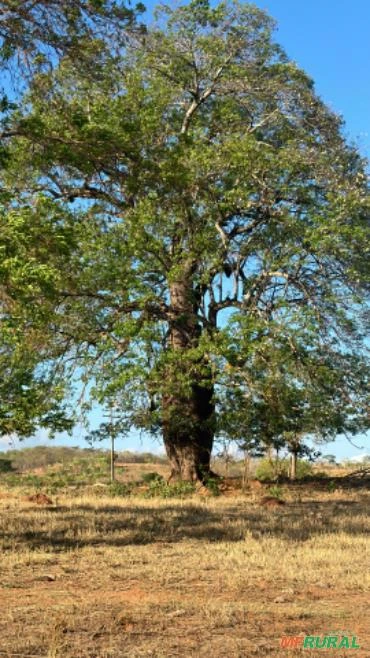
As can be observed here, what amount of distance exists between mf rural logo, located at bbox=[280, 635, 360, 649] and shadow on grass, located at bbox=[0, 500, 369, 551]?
4993mm

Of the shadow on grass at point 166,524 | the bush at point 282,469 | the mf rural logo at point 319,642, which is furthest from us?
the bush at point 282,469

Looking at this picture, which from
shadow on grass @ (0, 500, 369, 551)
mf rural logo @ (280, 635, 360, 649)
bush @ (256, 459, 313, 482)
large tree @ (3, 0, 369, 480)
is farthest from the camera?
bush @ (256, 459, 313, 482)

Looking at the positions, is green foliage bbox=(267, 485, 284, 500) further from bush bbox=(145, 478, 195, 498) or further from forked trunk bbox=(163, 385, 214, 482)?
bush bbox=(145, 478, 195, 498)

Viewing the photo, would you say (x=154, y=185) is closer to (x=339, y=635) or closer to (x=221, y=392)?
(x=221, y=392)

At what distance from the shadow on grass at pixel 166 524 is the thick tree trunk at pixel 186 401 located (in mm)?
3117

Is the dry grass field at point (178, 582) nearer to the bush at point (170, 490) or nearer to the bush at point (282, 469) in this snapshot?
the bush at point (170, 490)

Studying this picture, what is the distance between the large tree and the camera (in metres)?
16.7

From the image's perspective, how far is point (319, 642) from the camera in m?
5.51

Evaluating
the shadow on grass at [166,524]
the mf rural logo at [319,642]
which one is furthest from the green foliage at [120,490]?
the mf rural logo at [319,642]

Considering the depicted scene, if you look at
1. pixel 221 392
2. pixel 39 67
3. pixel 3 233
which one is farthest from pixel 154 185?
pixel 221 392

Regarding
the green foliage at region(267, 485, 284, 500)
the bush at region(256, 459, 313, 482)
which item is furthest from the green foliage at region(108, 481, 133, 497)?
the bush at region(256, 459, 313, 482)

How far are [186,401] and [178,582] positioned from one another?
11937 mm

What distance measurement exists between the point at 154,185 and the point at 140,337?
5.19m

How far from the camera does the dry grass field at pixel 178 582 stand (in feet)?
18.0
